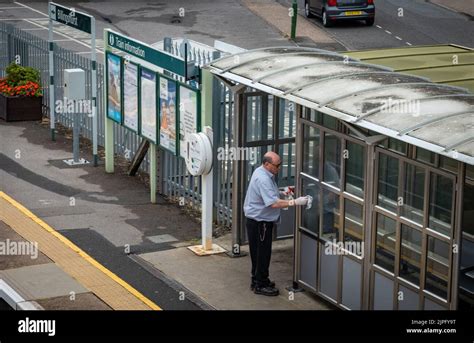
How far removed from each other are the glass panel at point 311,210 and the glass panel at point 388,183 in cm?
121

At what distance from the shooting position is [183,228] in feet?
51.8

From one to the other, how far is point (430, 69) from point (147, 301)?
15.2 feet

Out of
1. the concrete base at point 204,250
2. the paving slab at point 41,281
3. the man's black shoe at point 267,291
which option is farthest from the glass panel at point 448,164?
the paving slab at point 41,281

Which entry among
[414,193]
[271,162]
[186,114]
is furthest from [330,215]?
[186,114]

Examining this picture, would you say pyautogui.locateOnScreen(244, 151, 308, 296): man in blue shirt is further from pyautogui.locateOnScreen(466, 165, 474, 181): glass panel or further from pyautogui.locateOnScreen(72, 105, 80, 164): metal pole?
pyautogui.locateOnScreen(72, 105, 80, 164): metal pole

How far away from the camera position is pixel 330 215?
12562 millimetres

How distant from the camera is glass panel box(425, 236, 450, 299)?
1091cm

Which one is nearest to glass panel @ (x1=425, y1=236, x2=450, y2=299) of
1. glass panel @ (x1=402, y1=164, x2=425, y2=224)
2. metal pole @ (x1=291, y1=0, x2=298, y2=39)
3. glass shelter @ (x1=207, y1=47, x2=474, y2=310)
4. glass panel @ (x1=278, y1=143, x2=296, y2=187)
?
glass shelter @ (x1=207, y1=47, x2=474, y2=310)

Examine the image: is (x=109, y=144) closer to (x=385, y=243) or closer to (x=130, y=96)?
(x=130, y=96)

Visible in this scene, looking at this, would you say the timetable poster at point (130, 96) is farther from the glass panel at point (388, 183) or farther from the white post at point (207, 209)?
the glass panel at point (388, 183)

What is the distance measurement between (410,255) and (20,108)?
1283cm

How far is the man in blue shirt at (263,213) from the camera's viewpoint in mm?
12633

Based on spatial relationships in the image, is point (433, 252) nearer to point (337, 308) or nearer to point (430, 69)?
point (337, 308)

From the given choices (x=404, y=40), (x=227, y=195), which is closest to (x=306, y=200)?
(x=227, y=195)
